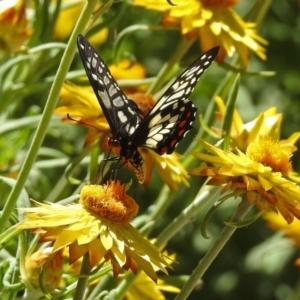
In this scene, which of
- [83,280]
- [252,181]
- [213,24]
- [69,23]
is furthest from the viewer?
[69,23]

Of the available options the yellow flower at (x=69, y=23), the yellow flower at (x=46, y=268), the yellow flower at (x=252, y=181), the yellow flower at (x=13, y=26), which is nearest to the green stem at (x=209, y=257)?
the yellow flower at (x=252, y=181)

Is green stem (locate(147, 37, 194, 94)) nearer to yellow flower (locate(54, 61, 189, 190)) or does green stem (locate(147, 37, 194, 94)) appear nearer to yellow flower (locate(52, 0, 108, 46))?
yellow flower (locate(54, 61, 189, 190))

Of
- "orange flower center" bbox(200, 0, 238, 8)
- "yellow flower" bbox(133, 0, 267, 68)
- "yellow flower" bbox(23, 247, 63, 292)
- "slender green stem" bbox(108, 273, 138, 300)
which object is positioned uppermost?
"orange flower center" bbox(200, 0, 238, 8)

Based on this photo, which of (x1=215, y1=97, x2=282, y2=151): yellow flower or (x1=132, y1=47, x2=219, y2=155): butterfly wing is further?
(x1=215, y1=97, x2=282, y2=151): yellow flower

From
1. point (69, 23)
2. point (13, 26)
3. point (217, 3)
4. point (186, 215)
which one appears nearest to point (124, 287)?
point (186, 215)

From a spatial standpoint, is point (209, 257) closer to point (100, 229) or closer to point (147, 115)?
point (100, 229)

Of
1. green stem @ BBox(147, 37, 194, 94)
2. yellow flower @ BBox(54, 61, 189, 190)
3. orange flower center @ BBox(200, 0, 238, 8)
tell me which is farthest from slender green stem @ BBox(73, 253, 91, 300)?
orange flower center @ BBox(200, 0, 238, 8)

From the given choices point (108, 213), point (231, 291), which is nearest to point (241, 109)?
point (231, 291)
